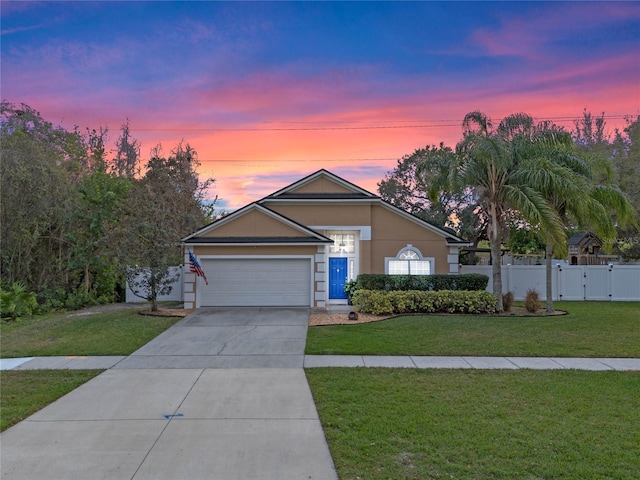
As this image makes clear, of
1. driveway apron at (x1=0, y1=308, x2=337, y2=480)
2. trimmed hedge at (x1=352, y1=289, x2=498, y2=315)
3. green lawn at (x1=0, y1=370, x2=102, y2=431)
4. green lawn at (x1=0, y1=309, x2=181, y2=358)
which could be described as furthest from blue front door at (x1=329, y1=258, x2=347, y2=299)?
green lawn at (x1=0, y1=370, x2=102, y2=431)

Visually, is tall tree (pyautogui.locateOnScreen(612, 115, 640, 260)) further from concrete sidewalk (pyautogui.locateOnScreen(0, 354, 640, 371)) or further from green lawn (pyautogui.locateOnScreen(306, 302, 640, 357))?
concrete sidewalk (pyautogui.locateOnScreen(0, 354, 640, 371))

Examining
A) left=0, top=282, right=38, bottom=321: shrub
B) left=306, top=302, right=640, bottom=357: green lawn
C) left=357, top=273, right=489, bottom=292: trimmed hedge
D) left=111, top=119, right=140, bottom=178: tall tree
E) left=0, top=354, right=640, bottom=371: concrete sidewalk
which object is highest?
left=111, top=119, right=140, bottom=178: tall tree

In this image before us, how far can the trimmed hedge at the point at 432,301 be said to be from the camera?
46.8 ft

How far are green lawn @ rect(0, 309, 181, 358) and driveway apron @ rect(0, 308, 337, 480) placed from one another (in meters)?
1.59

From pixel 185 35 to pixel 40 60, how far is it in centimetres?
483

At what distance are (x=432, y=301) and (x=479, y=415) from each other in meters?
9.13

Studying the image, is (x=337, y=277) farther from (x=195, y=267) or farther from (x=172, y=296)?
(x=172, y=296)

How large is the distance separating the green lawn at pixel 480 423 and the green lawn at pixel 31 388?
160 inches

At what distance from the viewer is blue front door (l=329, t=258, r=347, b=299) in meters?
17.8

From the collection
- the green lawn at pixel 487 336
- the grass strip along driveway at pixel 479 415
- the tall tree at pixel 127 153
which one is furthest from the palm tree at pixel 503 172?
the tall tree at pixel 127 153

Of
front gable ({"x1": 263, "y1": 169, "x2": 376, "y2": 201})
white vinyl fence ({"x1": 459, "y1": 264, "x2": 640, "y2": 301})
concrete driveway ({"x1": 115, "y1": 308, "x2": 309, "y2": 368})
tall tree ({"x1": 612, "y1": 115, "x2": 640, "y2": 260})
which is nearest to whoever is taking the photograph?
concrete driveway ({"x1": 115, "y1": 308, "x2": 309, "y2": 368})

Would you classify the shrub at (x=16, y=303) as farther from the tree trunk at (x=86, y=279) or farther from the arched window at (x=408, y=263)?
the arched window at (x=408, y=263)

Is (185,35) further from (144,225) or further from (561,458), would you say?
(561,458)

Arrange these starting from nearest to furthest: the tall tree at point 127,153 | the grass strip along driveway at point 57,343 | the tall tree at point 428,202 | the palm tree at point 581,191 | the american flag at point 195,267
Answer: the grass strip along driveway at point 57,343, the palm tree at point 581,191, the american flag at point 195,267, the tall tree at point 428,202, the tall tree at point 127,153
